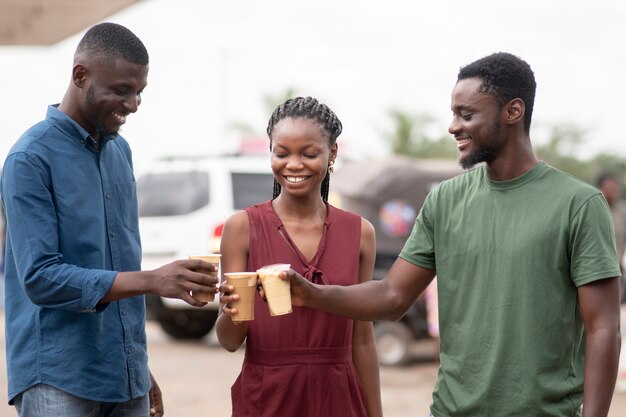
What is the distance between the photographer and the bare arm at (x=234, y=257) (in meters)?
3.37

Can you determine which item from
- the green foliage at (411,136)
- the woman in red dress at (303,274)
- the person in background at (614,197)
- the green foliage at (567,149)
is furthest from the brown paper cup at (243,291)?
the green foliage at (567,149)

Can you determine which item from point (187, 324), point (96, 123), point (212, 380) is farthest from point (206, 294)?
point (187, 324)

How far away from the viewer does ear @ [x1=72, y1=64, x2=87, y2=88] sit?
11.0 feet

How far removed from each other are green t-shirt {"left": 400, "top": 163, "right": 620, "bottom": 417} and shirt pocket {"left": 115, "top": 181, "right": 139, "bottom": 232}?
4.08 ft

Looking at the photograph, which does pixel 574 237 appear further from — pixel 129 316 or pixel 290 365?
pixel 129 316

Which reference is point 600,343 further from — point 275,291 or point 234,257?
point 234,257

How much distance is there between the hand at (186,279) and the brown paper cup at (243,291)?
0.21 feet

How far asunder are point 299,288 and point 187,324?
10.1m

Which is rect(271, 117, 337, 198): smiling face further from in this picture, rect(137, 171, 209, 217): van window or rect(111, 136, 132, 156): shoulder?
rect(137, 171, 209, 217): van window

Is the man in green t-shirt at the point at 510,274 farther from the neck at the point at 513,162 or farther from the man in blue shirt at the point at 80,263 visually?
the man in blue shirt at the point at 80,263

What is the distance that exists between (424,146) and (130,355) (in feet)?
118

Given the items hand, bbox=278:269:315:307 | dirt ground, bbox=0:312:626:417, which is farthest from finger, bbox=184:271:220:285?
dirt ground, bbox=0:312:626:417

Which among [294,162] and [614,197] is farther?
[614,197]

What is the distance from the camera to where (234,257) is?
340cm
